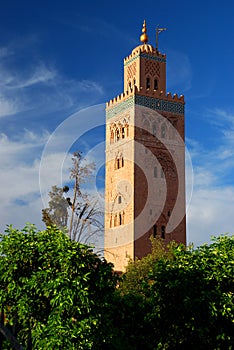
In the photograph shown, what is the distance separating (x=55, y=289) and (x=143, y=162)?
2796 centimetres

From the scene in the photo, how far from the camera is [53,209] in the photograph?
27953 mm

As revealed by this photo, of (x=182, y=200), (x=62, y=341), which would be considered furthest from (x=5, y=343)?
(x=182, y=200)

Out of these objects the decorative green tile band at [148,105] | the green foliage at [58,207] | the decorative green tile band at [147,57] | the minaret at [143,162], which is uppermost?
the decorative green tile band at [147,57]

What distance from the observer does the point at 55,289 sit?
15070 millimetres

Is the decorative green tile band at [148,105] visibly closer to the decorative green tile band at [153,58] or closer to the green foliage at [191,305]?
the decorative green tile band at [153,58]

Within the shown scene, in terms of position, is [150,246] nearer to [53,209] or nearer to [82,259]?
[53,209]

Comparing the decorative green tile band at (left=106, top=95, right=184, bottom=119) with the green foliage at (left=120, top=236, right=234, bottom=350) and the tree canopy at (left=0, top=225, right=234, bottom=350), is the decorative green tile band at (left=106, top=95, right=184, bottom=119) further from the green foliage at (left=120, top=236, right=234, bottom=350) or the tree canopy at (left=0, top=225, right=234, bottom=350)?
the green foliage at (left=120, top=236, right=234, bottom=350)

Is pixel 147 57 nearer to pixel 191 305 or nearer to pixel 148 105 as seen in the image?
pixel 148 105

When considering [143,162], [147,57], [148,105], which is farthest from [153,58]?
[143,162]

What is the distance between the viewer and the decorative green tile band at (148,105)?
42.8 metres

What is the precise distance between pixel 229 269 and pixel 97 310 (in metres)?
4.43

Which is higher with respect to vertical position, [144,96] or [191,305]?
[144,96]

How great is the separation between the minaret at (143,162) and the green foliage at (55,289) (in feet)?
82.2

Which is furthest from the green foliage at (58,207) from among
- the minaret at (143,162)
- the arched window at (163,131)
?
the arched window at (163,131)
